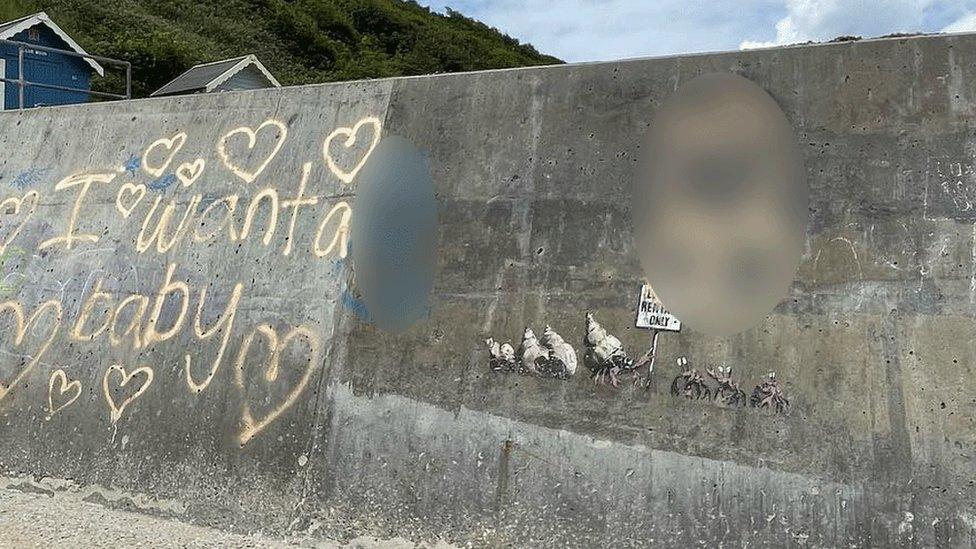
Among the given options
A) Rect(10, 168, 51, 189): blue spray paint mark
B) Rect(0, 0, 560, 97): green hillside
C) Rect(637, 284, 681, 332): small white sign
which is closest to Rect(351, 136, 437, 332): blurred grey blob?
Rect(637, 284, 681, 332): small white sign

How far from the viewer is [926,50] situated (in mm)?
4465

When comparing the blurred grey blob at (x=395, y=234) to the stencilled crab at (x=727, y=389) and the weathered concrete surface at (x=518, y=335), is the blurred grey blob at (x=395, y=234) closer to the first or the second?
the weathered concrete surface at (x=518, y=335)

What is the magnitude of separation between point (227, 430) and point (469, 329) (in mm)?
1875

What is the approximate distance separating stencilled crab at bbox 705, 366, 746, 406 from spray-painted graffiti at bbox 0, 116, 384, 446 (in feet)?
8.35

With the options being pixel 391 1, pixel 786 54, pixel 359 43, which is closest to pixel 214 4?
pixel 359 43

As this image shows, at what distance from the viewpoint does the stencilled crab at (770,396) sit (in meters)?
4.43

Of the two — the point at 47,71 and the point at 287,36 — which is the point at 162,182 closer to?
the point at 47,71

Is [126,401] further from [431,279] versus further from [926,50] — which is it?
[926,50]

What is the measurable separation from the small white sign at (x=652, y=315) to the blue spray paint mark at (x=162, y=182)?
13.1 feet

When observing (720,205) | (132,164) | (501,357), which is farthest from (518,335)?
(132,164)

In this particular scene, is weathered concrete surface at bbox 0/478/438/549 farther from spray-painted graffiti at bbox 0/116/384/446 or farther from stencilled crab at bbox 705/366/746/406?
stencilled crab at bbox 705/366/746/406

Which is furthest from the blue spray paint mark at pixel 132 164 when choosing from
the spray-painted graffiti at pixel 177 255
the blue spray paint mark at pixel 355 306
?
the blue spray paint mark at pixel 355 306

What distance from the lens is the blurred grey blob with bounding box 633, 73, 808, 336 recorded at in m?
4.59

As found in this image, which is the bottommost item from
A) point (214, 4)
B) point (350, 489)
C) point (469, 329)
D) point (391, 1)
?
point (350, 489)
